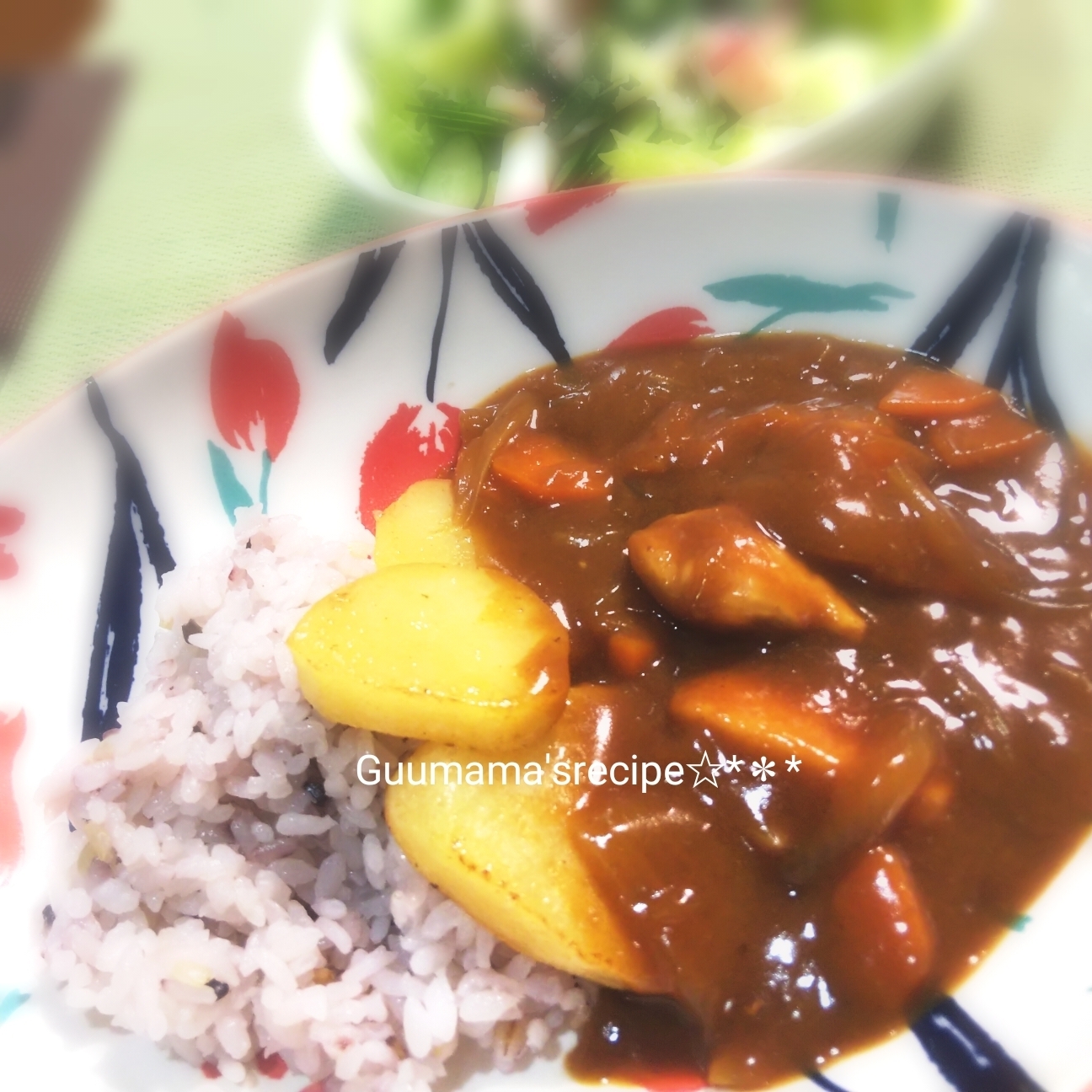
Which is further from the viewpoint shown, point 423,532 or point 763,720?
point 423,532

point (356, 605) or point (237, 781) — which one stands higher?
point (356, 605)

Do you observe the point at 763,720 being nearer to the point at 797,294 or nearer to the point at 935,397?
the point at 935,397

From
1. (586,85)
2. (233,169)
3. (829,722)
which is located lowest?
(829,722)

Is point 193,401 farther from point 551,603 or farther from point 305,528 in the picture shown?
point 551,603

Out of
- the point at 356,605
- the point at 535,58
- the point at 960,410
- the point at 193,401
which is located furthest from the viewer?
the point at 535,58

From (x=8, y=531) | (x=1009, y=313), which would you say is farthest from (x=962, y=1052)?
(x=8, y=531)

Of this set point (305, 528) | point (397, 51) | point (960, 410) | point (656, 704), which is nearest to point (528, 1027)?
point (656, 704)

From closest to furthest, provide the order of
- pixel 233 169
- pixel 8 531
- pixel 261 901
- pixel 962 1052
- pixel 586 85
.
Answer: pixel 962 1052
pixel 261 901
pixel 8 531
pixel 586 85
pixel 233 169
